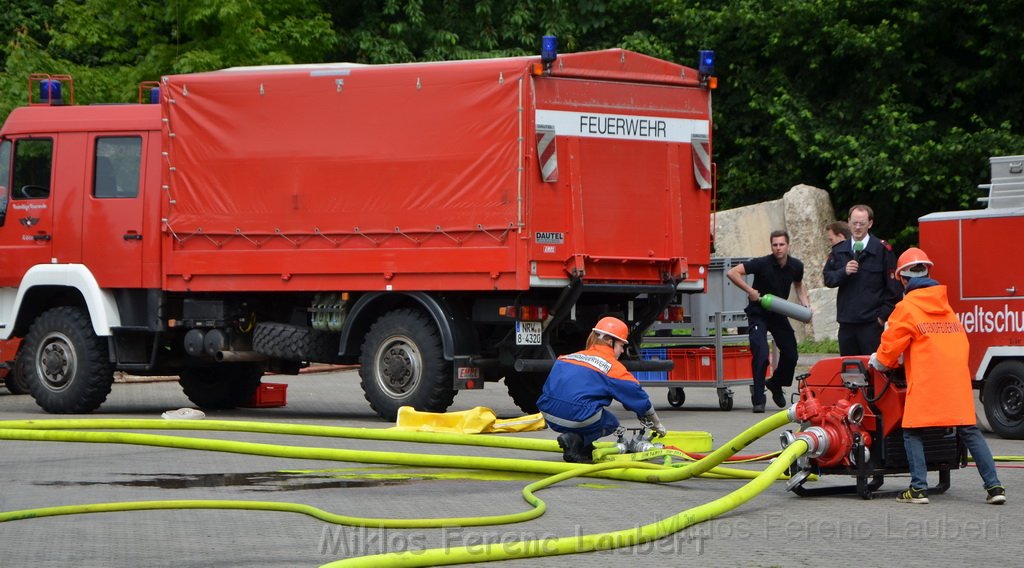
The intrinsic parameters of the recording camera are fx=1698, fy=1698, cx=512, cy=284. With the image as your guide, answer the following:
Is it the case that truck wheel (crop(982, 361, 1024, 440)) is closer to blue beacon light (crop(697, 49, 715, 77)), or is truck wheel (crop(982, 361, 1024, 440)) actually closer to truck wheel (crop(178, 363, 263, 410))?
blue beacon light (crop(697, 49, 715, 77))

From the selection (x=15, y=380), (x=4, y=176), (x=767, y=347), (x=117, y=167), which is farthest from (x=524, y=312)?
(x=15, y=380)

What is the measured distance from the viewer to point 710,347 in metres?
17.6

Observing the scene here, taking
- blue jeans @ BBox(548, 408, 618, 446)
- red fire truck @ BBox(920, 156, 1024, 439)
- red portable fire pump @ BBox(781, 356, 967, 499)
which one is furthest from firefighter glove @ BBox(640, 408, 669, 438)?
red fire truck @ BBox(920, 156, 1024, 439)

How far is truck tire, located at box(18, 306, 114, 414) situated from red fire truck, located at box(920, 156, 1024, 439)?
8.00 metres

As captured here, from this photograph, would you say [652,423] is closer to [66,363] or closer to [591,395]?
[591,395]

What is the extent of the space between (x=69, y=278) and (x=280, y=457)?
5.77 meters

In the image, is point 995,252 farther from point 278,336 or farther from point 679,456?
point 278,336

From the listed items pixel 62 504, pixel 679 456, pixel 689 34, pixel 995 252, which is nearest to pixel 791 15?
pixel 689 34

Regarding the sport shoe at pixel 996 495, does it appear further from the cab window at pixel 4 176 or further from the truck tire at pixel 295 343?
the cab window at pixel 4 176

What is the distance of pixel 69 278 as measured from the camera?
1680 centimetres

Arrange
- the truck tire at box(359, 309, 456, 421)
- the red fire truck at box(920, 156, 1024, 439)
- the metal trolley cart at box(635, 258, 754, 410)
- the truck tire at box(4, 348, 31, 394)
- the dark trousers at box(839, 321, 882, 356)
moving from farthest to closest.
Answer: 1. the truck tire at box(4, 348, 31, 394)
2. the metal trolley cart at box(635, 258, 754, 410)
3. the truck tire at box(359, 309, 456, 421)
4. the red fire truck at box(920, 156, 1024, 439)
5. the dark trousers at box(839, 321, 882, 356)

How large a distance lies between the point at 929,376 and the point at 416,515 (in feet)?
10.1

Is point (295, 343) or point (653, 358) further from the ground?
point (295, 343)

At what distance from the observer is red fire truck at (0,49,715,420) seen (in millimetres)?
15078
